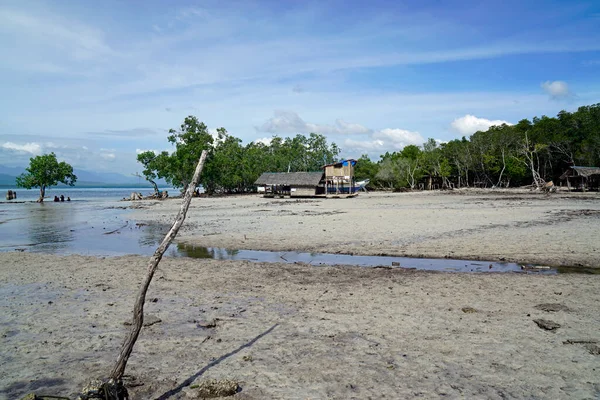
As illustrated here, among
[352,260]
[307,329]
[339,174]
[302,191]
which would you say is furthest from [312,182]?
[307,329]

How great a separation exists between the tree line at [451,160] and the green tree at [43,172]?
1137 cm

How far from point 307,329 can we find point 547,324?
382 centimetres

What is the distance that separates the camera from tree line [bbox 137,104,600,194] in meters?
62.3

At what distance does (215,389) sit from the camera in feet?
15.0

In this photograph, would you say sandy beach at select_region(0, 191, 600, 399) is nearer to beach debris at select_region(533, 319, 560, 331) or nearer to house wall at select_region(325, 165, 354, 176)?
beach debris at select_region(533, 319, 560, 331)

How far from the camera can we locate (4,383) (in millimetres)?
4832

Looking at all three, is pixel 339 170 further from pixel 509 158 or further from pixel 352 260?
pixel 352 260

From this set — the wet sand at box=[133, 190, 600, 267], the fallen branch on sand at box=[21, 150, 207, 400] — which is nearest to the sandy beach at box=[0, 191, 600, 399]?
the wet sand at box=[133, 190, 600, 267]

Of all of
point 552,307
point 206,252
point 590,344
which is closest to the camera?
point 590,344

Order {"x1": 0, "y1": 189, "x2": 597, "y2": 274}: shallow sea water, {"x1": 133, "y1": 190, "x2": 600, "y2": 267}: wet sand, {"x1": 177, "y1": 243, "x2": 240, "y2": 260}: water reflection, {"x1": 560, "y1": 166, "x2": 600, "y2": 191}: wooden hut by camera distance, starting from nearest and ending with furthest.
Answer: {"x1": 0, "y1": 189, "x2": 597, "y2": 274}: shallow sea water < {"x1": 133, "y1": 190, "x2": 600, "y2": 267}: wet sand < {"x1": 177, "y1": 243, "x2": 240, "y2": 260}: water reflection < {"x1": 560, "y1": 166, "x2": 600, "y2": 191}: wooden hut

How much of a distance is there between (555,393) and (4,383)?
20.9 ft

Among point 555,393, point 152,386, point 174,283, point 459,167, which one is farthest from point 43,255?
point 459,167

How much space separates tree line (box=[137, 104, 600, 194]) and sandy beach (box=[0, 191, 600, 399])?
162ft

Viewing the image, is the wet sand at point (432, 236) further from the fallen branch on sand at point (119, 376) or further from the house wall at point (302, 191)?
the house wall at point (302, 191)
